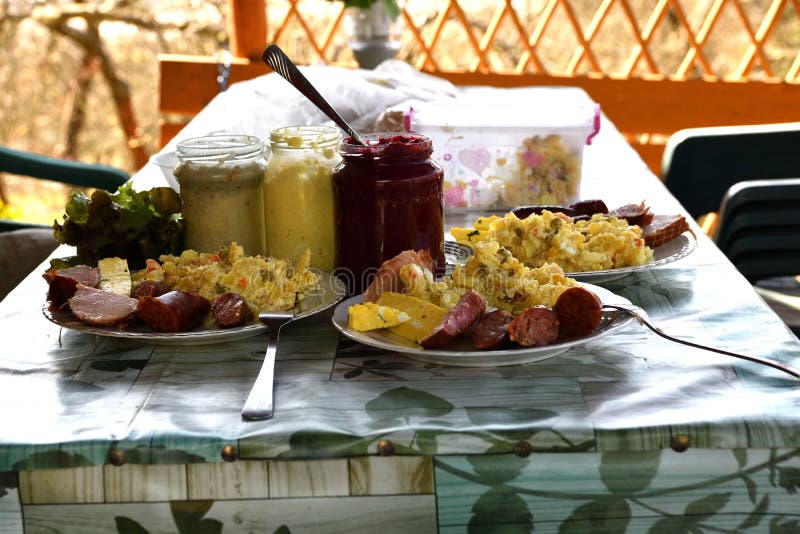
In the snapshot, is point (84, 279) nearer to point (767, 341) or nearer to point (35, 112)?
point (767, 341)

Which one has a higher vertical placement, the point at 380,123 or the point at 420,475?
the point at 380,123

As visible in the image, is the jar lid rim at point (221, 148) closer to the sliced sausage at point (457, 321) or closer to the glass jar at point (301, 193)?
the glass jar at point (301, 193)

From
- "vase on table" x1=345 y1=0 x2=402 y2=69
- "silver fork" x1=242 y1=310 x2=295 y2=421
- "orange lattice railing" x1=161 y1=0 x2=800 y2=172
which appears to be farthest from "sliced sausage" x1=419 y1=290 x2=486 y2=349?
"orange lattice railing" x1=161 y1=0 x2=800 y2=172

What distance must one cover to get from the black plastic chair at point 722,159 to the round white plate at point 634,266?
2.77 ft

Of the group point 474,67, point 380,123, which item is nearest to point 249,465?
point 380,123

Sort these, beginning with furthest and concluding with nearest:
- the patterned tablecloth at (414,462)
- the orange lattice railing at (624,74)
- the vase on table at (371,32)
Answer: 1. the orange lattice railing at (624,74)
2. the vase on table at (371,32)
3. the patterned tablecloth at (414,462)

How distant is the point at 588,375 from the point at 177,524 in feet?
1.02

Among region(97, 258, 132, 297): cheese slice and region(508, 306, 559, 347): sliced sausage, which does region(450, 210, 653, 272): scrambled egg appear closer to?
region(508, 306, 559, 347): sliced sausage

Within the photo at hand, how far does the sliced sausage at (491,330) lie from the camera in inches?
27.0

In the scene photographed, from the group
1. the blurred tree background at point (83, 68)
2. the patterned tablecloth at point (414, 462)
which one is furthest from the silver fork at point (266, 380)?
the blurred tree background at point (83, 68)

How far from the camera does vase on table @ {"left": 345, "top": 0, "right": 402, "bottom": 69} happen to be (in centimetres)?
194

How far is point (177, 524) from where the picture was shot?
620 mm

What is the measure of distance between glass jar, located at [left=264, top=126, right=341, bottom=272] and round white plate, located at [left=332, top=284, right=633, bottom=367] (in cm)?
19

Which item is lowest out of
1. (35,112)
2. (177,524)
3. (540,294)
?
(35,112)
